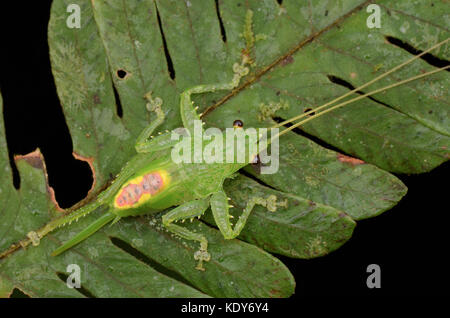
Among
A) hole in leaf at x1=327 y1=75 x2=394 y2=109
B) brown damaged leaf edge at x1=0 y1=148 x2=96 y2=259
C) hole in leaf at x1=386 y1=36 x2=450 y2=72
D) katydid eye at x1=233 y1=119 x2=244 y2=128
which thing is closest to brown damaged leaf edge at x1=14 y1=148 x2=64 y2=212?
brown damaged leaf edge at x1=0 y1=148 x2=96 y2=259

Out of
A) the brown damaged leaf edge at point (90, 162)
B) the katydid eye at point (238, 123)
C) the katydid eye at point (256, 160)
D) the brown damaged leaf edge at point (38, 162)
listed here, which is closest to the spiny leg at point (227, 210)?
the katydid eye at point (256, 160)

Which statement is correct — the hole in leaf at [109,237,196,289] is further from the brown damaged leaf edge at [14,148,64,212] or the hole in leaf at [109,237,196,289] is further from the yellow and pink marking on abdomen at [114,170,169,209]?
the brown damaged leaf edge at [14,148,64,212]

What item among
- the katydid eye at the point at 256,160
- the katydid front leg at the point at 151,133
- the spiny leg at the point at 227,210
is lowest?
the spiny leg at the point at 227,210

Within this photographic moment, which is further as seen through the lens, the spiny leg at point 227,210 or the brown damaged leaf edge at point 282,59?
the spiny leg at point 227,210

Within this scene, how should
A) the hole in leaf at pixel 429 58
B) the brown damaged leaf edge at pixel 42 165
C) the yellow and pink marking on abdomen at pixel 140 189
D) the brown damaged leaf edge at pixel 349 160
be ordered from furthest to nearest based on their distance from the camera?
the brown damaged leaf edge at pixel 42 165, the yellow and pink marking on abdomen at pixel 140 189, the brown damaged leaf edge at pixel 349 160, the hole in leaf at pixel 429 58

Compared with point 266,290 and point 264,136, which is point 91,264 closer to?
point 266,290

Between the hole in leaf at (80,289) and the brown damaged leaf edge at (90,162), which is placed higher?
the brown damaged leaf edge at (90,162)

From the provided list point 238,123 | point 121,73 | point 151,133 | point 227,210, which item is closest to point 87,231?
point 151,133

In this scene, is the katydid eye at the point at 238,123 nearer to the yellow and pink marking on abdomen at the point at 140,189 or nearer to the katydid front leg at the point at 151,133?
the katydid front leg at the point at 151,133

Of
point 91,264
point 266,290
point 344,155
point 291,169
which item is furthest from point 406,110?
point 91,264
